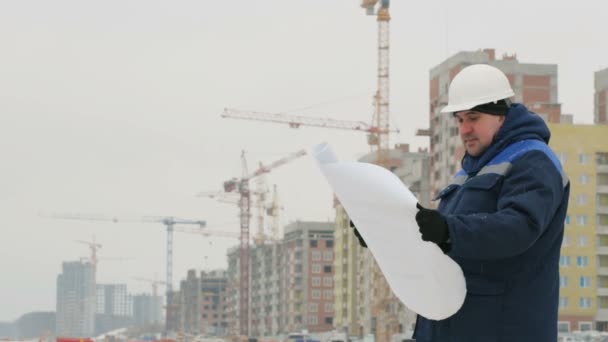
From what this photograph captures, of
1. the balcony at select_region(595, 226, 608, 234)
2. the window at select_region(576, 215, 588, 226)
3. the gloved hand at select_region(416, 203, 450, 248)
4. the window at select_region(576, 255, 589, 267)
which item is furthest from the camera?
the balcony at select_region(595, 226, 608, 234)

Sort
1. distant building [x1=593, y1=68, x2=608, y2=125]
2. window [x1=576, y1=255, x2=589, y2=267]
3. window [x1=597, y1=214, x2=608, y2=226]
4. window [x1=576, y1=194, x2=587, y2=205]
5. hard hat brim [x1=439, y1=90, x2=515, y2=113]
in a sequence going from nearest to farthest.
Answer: hard hat brim [x1=439, y1=90, x2=515, y2=113] → window [x1=576, y1=255, x2=589, y2=267] → window [x1=576, y1=194, x2=587, y2=205] → window [x1=597, y1=214, x2=608, y2=226] → distant building [x1=593, y1=68, x2=608, y2=125]

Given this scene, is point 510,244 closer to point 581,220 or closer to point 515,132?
point 515,132

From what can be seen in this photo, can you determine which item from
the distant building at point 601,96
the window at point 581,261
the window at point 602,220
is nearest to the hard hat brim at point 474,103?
the window at point 581,261

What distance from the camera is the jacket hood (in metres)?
4.82

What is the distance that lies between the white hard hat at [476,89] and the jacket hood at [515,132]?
0.07m

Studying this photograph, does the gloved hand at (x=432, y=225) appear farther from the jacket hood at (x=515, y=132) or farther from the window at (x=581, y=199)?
the window at (x=581, y=199)

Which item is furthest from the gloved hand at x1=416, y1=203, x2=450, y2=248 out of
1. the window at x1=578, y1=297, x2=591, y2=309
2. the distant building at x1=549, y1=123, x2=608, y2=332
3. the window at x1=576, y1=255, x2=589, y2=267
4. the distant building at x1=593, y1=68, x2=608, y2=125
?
the distant building at x1=593, y1=68, x2=608, y2=125

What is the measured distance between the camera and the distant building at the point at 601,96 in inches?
6663

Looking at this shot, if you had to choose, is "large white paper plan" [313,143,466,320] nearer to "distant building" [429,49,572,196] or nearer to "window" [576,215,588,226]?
"distant building" [429,49,572,196]

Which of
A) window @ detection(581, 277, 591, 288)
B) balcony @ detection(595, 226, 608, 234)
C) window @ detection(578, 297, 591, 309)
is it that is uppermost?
balcony @ detection(595, 226, 608, 234)

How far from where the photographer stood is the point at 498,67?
157625 millimetres

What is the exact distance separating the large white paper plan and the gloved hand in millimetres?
80

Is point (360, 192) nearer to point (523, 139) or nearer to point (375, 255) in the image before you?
point (375, 255)

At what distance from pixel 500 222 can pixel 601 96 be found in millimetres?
170364
